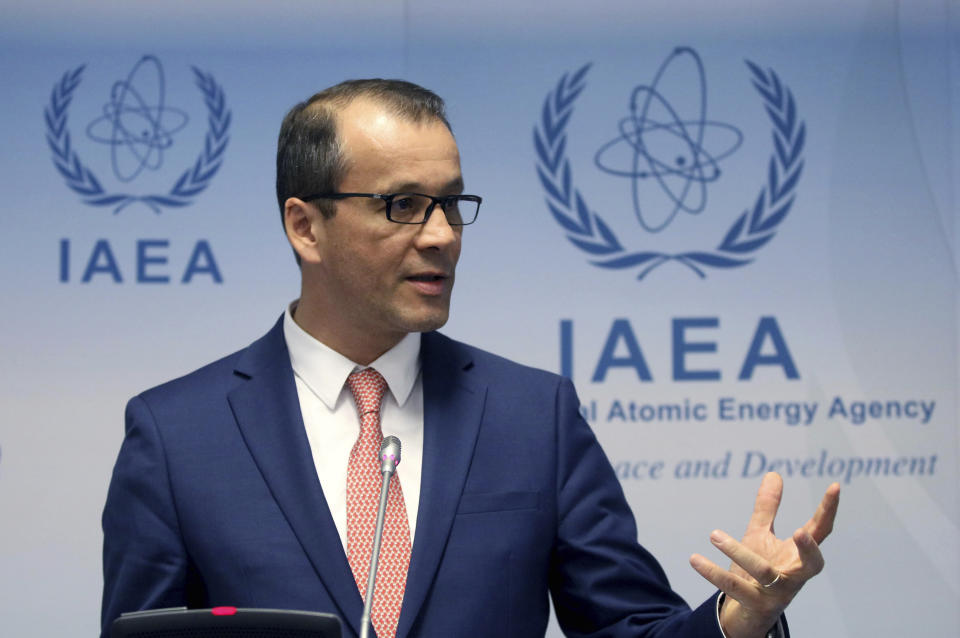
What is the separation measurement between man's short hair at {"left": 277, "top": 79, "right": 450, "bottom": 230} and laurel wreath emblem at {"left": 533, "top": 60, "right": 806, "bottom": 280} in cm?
130

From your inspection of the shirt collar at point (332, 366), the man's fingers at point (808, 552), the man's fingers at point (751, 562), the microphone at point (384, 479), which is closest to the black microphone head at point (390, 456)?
the microphone at point (384, 479)

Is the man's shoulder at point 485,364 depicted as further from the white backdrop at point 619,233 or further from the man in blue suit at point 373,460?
the white backdrop at point 619,233

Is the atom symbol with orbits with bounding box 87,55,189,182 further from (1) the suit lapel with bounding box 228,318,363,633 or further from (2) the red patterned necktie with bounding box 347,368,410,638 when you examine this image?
(2) the red patterned necktie with bounding box 347,368,410,638

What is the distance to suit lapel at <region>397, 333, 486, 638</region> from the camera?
1879mm

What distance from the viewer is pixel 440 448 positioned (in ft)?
6.60

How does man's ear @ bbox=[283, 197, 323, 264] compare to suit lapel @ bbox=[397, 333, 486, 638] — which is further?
man's ear @ bbox=[283, 197, 323, 264]

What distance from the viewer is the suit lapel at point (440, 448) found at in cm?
188

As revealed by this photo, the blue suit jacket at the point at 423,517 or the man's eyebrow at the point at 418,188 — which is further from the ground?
the man's eyebrow at the point at 418,188

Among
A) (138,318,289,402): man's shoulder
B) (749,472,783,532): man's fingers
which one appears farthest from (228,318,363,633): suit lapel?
(749,472,783,532): man's fingers

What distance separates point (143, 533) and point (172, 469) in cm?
12

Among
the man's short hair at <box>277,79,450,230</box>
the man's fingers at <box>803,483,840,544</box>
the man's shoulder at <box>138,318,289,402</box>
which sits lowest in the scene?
the man's fingers at <box>803,483,840,544</box>

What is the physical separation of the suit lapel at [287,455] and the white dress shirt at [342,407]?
0.12 ft

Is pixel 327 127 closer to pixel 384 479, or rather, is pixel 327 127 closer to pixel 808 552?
pixel 384 479

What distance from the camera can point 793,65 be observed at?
3.42m
